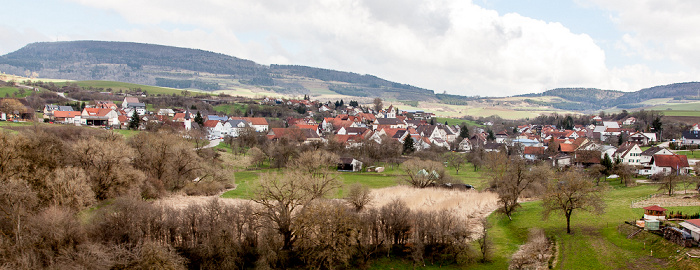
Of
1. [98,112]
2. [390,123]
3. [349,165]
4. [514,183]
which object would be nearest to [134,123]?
[98,112]

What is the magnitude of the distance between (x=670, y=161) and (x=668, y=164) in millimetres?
867

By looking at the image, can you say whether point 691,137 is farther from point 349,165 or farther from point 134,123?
point 134,123

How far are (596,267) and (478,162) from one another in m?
54.8

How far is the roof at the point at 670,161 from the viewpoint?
194 feet

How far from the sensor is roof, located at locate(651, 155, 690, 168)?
59266 millimetres

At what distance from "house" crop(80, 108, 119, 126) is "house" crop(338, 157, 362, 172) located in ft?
195

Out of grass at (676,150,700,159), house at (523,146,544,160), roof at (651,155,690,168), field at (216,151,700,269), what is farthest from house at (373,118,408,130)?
field at (216,151,700,269)

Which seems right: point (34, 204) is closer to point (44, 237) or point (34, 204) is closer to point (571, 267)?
point (44, 237)

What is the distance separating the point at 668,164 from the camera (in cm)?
5991

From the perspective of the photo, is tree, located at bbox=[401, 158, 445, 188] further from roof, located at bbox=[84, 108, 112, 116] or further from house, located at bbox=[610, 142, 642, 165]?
roof, located at bbox=[84, 108, 112, 116]

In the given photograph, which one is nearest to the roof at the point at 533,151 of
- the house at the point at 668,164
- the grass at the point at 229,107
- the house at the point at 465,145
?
the house at the point at 465,145

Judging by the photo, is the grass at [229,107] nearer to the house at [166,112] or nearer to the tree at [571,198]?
the house at [166,112]

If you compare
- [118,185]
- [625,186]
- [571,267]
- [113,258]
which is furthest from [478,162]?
[113,258]

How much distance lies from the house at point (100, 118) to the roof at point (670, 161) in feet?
354
